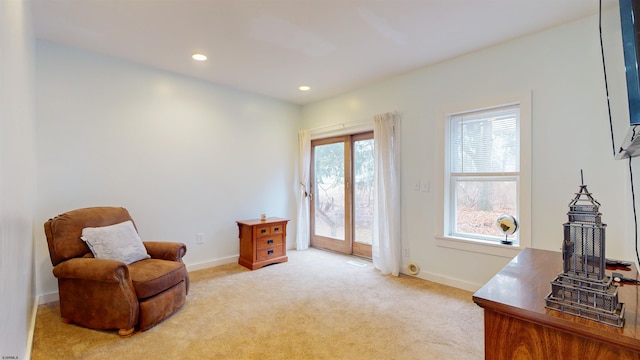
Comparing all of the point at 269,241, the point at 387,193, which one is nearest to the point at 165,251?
the point at 269,241

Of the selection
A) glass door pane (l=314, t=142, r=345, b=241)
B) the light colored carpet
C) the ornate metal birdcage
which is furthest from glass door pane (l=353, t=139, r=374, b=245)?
the ornate metal birdcage

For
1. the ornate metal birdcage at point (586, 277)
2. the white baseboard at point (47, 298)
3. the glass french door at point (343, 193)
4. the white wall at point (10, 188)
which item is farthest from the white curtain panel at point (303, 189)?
the ornate metal birdcage at point (586, 277)

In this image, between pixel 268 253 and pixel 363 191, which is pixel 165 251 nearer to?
pixel 268 253

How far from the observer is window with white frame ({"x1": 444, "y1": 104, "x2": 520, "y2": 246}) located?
2.86m

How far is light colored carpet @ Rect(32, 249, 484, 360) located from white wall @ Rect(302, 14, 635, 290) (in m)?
0.53

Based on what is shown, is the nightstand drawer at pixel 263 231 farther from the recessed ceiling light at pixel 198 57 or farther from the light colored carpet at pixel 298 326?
the recessed ceiling light at pixel 198 57

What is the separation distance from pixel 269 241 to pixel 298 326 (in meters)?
1.75

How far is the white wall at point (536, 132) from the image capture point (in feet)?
7.58

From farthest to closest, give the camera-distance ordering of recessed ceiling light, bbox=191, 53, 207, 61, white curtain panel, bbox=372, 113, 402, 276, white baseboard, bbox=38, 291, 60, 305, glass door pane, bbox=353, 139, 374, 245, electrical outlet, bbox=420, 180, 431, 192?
glass door pane, bbox=353, 139, 374, 245 → white curtain panel, bbox=372, 113, 402, 276 → electrical outlet, bbox=420, 180, 431, 192 → recessed ceiling light, bbox=191, 53, 207, 61 → white baseboard, bbox=38, 291, 60, 305

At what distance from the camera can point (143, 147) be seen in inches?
133

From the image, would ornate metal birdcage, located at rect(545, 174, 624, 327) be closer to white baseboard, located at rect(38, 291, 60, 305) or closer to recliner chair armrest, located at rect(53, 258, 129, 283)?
recliner chair armrest, located at rect(53, 258, 129, 283)

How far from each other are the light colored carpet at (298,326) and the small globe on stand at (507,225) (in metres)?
0.71

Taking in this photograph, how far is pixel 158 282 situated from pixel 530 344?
2.45 metres

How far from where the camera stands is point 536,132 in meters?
2.63
